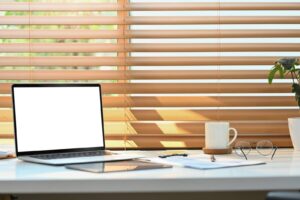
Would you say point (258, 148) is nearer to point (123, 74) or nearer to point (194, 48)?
point (194, 48)

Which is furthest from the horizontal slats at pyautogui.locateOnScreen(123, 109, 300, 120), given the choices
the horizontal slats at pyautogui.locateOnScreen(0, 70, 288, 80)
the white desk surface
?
the white desk surface

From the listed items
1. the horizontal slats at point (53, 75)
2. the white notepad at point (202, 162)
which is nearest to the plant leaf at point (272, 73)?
the white notepad at point (202, 162)

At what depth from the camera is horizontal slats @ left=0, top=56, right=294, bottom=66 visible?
251 cm

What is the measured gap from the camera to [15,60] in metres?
2.51

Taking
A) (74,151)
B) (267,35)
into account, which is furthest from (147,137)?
(267,35)

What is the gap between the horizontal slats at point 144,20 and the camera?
2506 mm

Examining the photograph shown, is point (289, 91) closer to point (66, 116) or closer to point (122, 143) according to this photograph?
point (122, 143)

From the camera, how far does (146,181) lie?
67.2 inches

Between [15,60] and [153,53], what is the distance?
522mm

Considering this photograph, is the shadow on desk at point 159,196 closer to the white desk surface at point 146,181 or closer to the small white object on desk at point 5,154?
the small white object on desk at point 5,154

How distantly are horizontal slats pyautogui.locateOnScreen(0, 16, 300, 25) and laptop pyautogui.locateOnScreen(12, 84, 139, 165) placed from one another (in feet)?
1.18

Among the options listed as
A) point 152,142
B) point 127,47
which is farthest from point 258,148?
point 127,47

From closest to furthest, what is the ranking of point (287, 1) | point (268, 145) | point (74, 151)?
point (74, 151) → point (268, 145) → point (287, 1)

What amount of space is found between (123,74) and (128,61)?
2.1 inches
